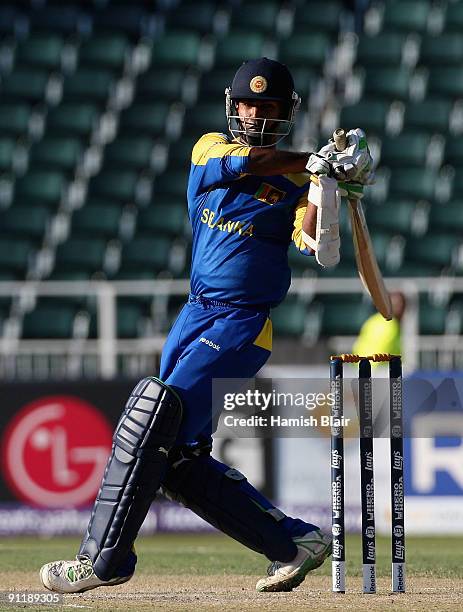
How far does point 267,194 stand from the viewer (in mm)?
4633

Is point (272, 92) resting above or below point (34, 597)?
above

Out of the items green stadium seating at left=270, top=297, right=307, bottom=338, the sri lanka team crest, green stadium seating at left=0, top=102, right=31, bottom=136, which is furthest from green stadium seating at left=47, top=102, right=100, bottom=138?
the sri lanka team crest

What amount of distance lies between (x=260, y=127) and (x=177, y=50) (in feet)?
33.6

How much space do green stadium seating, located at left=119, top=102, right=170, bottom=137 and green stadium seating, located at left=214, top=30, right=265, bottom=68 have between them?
881mm

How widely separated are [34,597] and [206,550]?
3414 mm


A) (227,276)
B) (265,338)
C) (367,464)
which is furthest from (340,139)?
(367,464)

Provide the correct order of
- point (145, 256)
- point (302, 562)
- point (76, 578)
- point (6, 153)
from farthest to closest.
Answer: point (6, 153) → point (145, 256) → point (302, 562) → point (76, 578)

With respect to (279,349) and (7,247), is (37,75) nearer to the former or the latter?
(7,247)

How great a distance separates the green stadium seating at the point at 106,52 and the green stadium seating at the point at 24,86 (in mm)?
525

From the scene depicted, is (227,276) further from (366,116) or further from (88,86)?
(88,86)

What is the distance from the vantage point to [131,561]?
452 cm

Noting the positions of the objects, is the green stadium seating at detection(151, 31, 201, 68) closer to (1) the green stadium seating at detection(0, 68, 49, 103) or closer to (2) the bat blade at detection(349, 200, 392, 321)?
(1) the green stadium seating at detection(0, 68, 49, 103)

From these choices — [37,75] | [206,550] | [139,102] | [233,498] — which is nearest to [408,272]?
[139,102]

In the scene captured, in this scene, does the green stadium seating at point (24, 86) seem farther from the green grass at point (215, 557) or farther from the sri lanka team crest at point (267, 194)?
the sri lanka team crest at point (267, 194)
